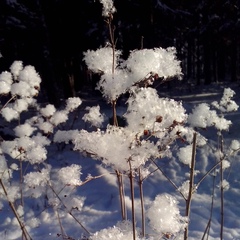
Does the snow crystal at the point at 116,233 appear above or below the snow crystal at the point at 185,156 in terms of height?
below

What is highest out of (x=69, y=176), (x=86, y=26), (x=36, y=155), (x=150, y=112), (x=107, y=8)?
(x=86, y=26)

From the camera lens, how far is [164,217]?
1.65 m

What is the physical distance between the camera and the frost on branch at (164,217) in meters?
1.64

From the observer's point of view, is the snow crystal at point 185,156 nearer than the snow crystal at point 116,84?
No

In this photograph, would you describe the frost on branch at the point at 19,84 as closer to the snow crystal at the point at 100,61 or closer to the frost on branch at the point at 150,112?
the snow crystal at the point at 100,61

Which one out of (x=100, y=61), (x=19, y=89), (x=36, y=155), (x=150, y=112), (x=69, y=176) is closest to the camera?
(x=150, y=112)

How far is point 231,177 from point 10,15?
9204 millimetres

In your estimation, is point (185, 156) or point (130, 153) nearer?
point (130, 153)

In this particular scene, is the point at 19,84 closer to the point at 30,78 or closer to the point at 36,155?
the point at 30,78

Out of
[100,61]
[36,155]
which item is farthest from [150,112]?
[36,155]

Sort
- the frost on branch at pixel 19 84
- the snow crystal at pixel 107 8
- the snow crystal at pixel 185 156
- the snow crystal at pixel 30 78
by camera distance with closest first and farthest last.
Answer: the snow crystal at pixel 107 8
the snow crystal at pixel 185 156
the frost on branch at pixel 19 84
the snow crystal at pixel 30 78

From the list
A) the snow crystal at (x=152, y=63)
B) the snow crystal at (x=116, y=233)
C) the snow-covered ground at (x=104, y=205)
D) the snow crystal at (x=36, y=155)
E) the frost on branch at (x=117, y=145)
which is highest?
the snow crystal at (x=152, y=63)

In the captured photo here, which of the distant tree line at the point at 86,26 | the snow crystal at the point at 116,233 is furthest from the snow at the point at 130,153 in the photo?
the distant tree line at the point at 86,26

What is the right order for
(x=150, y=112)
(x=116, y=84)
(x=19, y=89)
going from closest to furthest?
(x=150, y=112) < (x=116, y=84) < (x=19, y=89)
